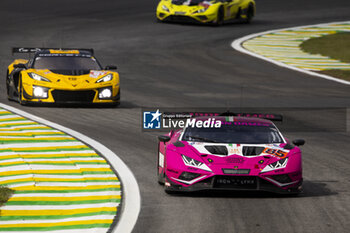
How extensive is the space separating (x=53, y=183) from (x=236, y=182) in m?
2.66

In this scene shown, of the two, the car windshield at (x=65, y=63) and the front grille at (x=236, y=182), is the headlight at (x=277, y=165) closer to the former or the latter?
the front grille at (x=236, y=182)

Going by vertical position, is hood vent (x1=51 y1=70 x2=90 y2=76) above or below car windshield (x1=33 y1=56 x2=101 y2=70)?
below

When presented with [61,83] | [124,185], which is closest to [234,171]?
[124,185]

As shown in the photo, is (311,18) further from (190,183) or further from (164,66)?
(190,183)

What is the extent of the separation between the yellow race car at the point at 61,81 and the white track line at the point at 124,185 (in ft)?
5.18

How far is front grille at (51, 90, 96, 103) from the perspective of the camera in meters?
19.3

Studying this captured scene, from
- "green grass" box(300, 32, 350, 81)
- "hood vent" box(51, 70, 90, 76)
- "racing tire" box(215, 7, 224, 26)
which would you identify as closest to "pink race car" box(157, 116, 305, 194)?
"hood vent" box(51, 70, 90, 76)

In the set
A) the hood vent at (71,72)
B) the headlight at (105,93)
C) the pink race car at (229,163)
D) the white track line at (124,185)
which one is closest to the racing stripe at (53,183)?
the white track line at (124,185)

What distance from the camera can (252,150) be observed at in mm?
11352

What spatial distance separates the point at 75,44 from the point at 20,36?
2.64 m

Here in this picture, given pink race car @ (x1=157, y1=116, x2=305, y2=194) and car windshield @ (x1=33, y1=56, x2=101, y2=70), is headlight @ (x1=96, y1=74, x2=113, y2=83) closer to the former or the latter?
car windshield @ (x1=33, y1=56, x2=101, y2=70)

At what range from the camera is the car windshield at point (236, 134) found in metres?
11.7

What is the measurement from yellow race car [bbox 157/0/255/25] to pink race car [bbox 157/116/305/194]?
76.4 ft

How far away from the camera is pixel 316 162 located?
46.2ft
